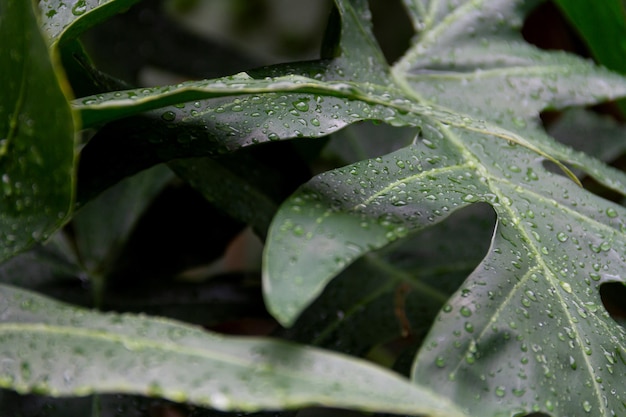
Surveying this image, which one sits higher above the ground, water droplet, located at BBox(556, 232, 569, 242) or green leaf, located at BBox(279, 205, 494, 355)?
water droplet, located at BBox(556, 232, 569, 242)

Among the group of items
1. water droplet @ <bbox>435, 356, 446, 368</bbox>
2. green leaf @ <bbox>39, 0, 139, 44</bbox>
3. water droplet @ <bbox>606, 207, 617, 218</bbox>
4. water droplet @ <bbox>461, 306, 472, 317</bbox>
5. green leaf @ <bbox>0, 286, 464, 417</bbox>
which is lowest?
water droplet @ <bbox>606, 207, 617, 218</bbox>

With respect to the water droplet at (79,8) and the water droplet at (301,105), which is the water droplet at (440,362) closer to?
the water droplet at (301,105)

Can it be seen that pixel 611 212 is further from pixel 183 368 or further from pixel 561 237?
pixel 183 368

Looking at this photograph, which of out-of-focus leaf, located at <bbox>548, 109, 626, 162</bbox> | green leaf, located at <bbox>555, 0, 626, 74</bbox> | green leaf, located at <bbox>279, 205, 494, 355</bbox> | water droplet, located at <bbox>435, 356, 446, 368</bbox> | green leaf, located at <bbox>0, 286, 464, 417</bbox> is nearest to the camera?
green leaf, located at <bbox>0, 286, 464, 417</bbox>

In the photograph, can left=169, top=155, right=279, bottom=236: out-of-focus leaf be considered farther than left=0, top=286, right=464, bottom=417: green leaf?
Yes

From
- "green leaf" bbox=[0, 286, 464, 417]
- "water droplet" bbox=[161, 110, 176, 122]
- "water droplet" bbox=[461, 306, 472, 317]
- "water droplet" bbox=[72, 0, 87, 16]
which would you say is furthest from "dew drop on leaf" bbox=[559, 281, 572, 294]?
"water droplet" bbox=[72, 0, 87, 16]

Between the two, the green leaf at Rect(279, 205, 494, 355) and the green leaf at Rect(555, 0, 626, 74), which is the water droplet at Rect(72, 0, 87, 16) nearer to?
the green leaf at Rect(279, 205, 494, 355)
